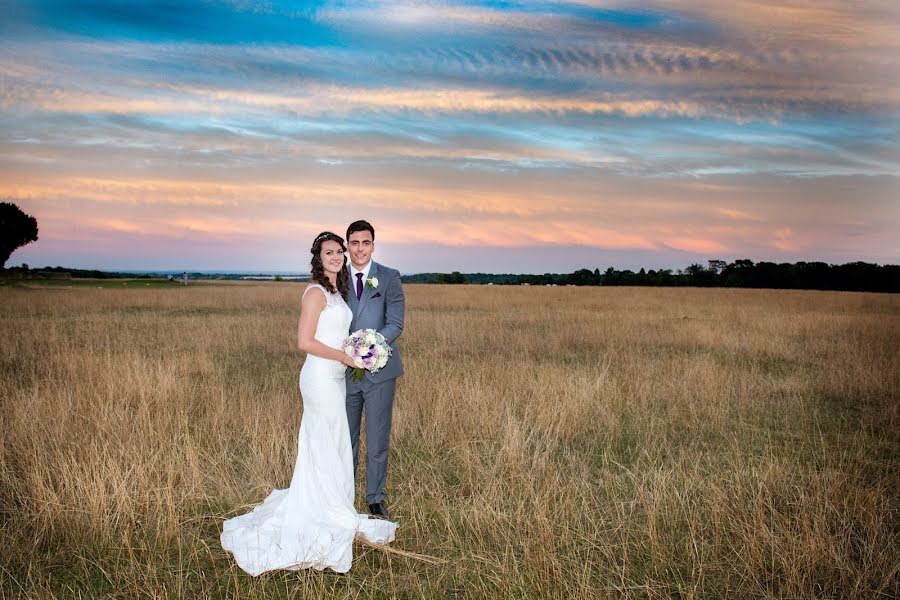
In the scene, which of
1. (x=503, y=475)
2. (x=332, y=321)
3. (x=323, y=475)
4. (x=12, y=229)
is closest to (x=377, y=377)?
(x=332, y=321)

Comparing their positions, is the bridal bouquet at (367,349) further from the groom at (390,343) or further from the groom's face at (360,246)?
the groom's face at (360,246)

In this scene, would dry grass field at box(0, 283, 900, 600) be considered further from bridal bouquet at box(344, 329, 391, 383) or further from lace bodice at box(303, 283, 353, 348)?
lace bodice at box(303, 283, 353, 348)

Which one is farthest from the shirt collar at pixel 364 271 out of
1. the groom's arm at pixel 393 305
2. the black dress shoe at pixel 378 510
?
the black dress shoe at pixel 378 510

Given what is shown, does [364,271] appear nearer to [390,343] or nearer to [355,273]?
[355,273]

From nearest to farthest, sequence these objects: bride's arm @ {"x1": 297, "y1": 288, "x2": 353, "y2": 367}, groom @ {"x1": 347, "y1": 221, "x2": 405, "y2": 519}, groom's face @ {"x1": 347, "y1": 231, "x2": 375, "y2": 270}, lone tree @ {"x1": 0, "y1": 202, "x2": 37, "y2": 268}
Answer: bride's arm @ {"x1": 297, "y1": 288, "x2": 353, "y2": 367}
groom's face @ {"x1": 347, "y1": 231, "x2": 375, "y2": 270}
groom @ {"x1": 347, "y1": 221, "x2": 405, "y2": 519}
lone tree @ {"x1": 0, "y1": 202, "x2": 37, "y2": 268}

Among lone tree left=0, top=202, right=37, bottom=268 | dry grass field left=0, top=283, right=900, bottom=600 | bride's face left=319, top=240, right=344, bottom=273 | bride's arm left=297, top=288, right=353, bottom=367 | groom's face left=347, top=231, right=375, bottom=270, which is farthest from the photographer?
lone tree left=0, top=202, right=37, bottom=268

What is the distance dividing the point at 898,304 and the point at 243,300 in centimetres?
3957

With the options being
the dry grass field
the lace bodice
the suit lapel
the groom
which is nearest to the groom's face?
the groom

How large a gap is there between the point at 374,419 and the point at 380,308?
103 centimetres

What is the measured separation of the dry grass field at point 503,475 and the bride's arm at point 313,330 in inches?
64.9

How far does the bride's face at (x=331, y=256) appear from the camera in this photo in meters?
5.36

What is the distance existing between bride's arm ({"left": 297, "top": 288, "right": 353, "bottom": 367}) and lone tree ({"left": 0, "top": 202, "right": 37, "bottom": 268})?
282 feet

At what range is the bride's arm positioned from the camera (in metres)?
5.23

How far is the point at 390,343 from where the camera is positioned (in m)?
5.70
